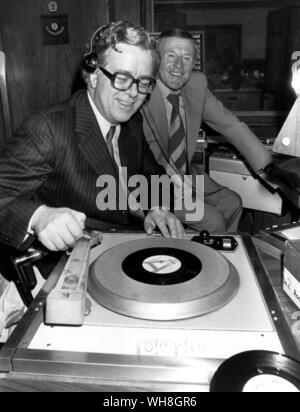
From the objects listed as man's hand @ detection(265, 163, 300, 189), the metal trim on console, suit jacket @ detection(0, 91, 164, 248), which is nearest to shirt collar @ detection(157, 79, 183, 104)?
suit jacket @ detection(0, 91, 164, 248)

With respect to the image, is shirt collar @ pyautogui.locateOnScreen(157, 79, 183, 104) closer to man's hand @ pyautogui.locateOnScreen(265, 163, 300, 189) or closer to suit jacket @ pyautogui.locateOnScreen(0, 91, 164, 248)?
suit jacket @ pyautogui.locateOnScreen(0, 91, 164, 248)

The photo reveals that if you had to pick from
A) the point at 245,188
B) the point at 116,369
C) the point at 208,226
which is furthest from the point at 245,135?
the point at 116,369

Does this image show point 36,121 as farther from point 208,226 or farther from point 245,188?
point 245,188

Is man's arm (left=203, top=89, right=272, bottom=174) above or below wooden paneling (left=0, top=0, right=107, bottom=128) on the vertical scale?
below

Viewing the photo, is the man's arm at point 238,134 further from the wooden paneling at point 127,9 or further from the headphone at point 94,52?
the headphone at point 94,52

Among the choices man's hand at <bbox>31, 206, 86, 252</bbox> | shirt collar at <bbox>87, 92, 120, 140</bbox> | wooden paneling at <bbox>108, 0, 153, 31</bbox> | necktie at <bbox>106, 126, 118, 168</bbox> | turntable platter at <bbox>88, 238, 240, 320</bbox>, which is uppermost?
wooden paneling at <bbox>108, 0, 153, 31</bbox>

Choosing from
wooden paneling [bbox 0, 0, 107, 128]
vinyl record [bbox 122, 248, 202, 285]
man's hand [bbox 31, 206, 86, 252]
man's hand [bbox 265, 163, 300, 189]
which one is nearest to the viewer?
vinyl record [bbox 122, 248, 202, 285]

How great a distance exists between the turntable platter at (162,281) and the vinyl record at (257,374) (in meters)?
0.19

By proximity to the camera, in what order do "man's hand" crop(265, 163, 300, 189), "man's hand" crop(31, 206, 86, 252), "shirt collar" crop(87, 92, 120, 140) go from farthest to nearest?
1. "shirt collar" crop(87, 92, 120, 140)
2. "man's hand" crop(265, 163, 300, 189)
3. "man's hand" crop(31, 206, 86, 252)

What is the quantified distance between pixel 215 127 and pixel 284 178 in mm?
1698

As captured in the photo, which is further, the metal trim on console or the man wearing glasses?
the man wearing glasses

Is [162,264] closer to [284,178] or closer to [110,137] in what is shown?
[284,178]

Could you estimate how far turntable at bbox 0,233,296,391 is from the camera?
2.50ft
